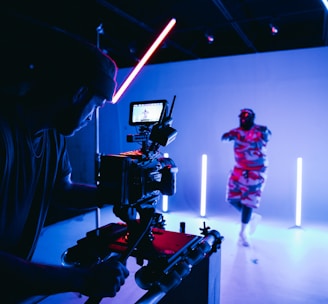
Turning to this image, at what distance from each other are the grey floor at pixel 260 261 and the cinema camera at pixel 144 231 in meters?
1.43

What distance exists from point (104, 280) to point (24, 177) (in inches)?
18.4

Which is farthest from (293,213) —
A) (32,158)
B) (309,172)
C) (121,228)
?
(32,158)

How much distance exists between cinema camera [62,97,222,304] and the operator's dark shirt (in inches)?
8.4

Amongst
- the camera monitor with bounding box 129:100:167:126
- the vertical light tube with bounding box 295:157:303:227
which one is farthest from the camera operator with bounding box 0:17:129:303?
the vertical light tube with bounding box 295:157:303:227

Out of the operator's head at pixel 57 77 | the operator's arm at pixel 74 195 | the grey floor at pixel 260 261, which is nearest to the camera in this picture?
the operator's head at pixel 57 77

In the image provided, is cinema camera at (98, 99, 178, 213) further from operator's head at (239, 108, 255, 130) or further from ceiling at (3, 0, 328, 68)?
operator's head at (239, 108, 255, 130)

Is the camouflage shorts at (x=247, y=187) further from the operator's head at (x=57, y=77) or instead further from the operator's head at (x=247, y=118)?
the operator's head at (x=57, y=77)

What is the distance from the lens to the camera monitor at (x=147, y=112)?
122 cm

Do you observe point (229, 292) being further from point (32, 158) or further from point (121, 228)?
point (32, 158)

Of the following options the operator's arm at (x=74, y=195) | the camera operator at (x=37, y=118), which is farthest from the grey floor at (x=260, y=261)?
the camera operator at (x=37, y=118)

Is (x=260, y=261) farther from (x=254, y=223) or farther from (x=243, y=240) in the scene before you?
(x=254, y=223)

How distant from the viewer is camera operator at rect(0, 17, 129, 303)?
674 millimetres

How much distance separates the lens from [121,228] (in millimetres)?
1110

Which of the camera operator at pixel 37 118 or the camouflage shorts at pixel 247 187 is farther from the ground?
the camera operator at pixel 37 118
